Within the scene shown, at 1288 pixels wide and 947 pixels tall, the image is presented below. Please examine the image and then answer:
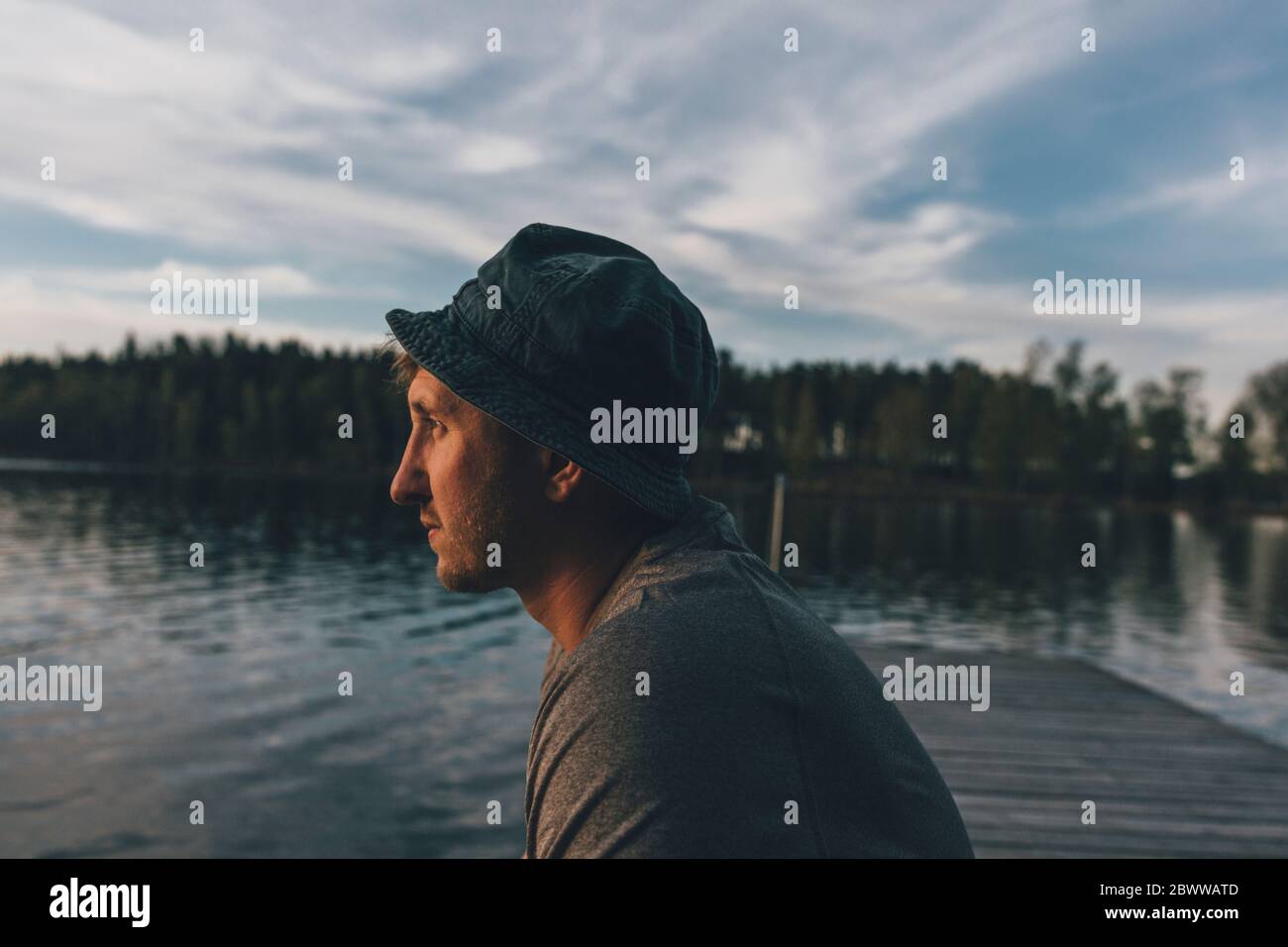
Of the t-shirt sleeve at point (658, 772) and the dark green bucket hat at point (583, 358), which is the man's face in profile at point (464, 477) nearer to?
the dark green bucket hat at point (583, 358)

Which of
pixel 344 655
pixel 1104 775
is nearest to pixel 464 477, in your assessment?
pixel 1104 775

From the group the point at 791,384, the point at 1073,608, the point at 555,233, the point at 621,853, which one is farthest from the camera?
the point at 791,384

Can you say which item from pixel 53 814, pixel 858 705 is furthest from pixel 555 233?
pixel 53 814

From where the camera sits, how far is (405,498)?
6.86ft

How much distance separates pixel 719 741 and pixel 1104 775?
374 inches

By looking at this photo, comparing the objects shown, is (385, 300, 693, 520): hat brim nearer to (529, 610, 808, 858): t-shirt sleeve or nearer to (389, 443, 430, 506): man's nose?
(389, 443, 430, 506): man's nose

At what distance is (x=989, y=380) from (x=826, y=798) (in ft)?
427

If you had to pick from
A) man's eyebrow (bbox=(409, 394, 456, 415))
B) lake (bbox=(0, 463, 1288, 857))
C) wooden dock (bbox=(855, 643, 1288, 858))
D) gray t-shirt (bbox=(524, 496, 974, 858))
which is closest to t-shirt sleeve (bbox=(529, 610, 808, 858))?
gray t-shirt (bbox=(524, 496, 974, 858))

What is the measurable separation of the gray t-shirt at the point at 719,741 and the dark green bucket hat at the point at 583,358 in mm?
251

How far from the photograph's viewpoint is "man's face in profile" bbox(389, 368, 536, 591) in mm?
1884

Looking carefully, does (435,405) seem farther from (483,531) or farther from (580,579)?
(580,579)

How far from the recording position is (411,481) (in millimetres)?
2041

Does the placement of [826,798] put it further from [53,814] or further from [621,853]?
[53,814]
